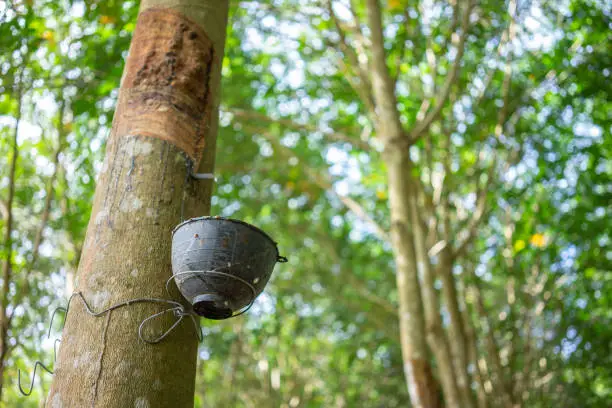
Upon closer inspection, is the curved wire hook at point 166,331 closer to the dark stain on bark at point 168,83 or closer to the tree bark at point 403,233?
the dark stain on bark at point 168,83

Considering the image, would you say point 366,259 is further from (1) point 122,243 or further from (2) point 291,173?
(1) point 122,243

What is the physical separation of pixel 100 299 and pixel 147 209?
311 millimetres

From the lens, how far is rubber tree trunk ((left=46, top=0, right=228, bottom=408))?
5.44 feet

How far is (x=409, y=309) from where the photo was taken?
5238 mm

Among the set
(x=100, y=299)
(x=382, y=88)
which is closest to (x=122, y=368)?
(x=100, y=299)

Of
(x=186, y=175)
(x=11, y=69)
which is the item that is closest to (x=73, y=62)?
(x=11, y=69)

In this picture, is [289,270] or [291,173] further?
[289,270]

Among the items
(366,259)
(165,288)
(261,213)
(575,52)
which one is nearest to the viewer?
(165,288)

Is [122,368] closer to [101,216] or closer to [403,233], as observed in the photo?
[101,216]

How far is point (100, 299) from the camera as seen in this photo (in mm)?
1755

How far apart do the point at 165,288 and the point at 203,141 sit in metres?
0.60

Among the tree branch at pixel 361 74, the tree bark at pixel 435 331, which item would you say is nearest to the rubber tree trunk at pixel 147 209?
Result: the tree branch at pixel 361 74

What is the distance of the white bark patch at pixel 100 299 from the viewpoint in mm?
1740

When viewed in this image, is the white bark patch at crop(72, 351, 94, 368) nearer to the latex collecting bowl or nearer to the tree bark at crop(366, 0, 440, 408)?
the latex collecting bowl
